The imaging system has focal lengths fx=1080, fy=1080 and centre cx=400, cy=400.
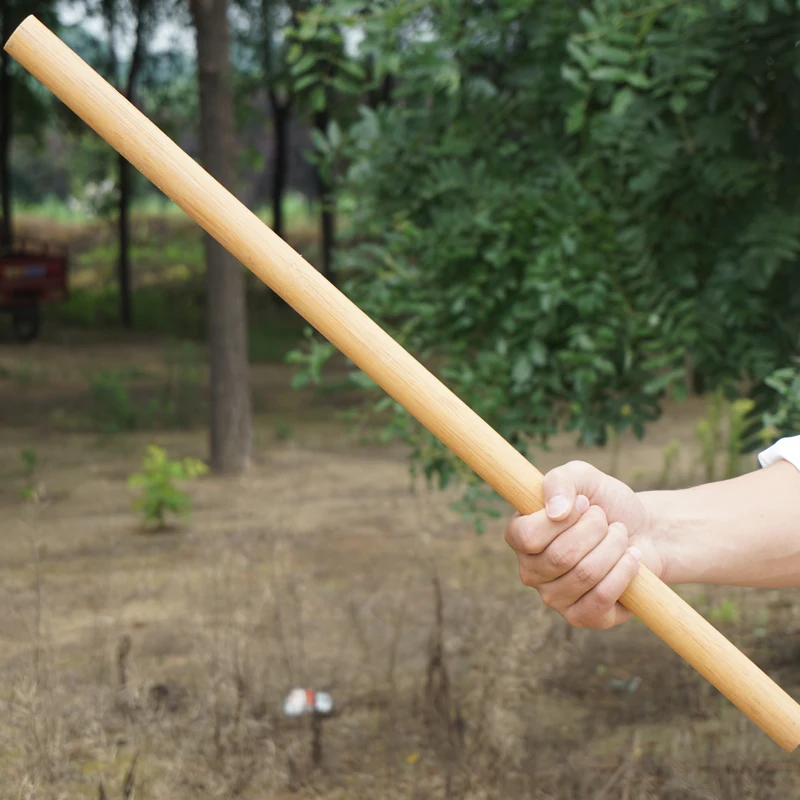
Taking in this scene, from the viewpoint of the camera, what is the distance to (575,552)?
1.43m

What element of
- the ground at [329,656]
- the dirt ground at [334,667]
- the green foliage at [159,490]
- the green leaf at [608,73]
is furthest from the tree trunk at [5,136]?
the green leaf at [608,73]

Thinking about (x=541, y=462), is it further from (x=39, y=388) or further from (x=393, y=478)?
(x=39, y=388)

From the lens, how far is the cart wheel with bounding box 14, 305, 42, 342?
51.7 feet

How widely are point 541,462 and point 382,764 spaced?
14.6ft

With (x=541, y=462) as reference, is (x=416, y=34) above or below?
above

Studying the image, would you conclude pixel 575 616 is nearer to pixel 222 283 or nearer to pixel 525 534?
pixel 525 534

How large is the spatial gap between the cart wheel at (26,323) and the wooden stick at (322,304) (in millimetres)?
15227

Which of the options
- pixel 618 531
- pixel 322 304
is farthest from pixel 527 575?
pixel 322 304

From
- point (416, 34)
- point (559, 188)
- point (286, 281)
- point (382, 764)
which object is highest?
point (416, 34)

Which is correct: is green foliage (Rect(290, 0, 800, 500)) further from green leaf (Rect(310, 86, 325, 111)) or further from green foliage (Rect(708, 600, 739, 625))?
green foliage (Rect(708, 600, 739, 625))

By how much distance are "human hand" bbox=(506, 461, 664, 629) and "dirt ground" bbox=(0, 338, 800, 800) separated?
122cm

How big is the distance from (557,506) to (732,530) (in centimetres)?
47

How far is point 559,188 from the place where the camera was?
3.22 meters

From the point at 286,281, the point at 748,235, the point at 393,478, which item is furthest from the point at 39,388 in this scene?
the point at 286,281
